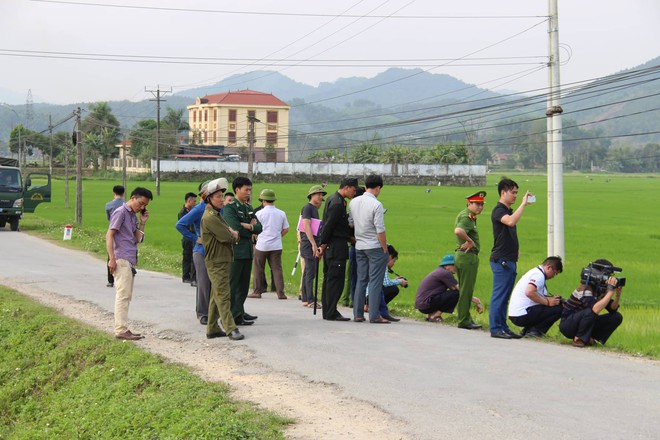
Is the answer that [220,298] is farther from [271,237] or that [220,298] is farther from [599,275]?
[271,237]

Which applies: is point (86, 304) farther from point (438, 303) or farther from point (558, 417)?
point (558, 417)

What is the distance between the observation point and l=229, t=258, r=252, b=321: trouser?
36.3ft

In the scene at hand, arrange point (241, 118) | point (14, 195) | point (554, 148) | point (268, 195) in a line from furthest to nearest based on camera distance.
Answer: point (241, 118) → point (14, 195) → point (554, 148) → point (268, 195)

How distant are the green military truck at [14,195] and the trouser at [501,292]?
78.8 feet

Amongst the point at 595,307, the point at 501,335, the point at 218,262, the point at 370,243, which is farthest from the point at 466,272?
the point at 218,262

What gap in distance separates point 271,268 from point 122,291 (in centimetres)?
469

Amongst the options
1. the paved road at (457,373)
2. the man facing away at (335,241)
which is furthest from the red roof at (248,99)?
the man facing away at (335,241)

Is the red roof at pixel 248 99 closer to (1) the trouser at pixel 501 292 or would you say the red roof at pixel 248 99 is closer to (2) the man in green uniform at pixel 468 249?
(2) the man in green uniform at pixel 468 249

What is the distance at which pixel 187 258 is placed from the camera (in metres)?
16.9

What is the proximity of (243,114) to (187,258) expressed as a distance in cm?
12950

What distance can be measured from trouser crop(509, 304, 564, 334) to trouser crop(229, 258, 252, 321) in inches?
132

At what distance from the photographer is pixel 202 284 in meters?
11.3

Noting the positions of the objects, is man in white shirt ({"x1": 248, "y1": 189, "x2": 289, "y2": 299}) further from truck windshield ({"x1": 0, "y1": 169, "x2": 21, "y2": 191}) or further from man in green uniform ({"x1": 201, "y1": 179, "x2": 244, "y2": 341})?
truck windshield ({"x1": 0, "y1": 169, "x2": 21, "y2": 191})

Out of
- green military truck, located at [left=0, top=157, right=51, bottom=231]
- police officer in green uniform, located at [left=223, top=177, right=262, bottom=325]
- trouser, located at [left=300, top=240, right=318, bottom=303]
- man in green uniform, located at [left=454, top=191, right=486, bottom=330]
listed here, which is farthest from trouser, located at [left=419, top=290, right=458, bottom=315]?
green military truck, located at [left=0, top=157, right=51, bottom=231]
